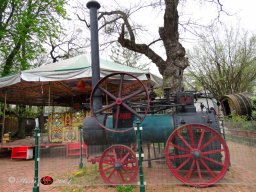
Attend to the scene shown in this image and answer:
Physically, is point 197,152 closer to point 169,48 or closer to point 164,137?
point 164,137

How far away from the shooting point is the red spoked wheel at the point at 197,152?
12.6ft

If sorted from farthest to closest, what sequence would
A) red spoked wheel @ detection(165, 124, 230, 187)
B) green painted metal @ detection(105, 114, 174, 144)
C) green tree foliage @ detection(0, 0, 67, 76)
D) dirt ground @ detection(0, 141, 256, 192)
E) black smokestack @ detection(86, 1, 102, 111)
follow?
green tree foliage @ detection(0, 0, 67, 76) < black smokestack @ detection(86, 1, 102, 111) < green painted metal @ detection(105, 114, 174, 144) < red spoked wheel @ detection(165, 124, 230, 187) < dirt ground @ detection(0, 141, 256, 192)

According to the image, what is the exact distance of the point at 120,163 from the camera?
3957 millimetres

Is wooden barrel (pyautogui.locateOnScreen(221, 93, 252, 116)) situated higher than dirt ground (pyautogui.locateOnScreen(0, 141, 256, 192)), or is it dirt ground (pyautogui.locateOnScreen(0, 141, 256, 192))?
wooden barrel (pyautogui.locateOnScreen(221, 93, 252, 116))

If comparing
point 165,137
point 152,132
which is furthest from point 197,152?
point 152,132

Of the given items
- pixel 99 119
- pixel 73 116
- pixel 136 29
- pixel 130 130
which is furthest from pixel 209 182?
pixel 136 29

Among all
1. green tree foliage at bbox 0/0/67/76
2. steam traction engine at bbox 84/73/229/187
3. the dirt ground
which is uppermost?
green tree foliage at bbox 0/0/67/76

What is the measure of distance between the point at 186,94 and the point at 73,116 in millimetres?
5932

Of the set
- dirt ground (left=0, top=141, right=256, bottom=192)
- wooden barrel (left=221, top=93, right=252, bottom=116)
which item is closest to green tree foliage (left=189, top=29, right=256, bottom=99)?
wooden barrel (left=221, top=93, right=252, bottom=116)

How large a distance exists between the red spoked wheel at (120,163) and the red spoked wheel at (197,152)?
66 cm

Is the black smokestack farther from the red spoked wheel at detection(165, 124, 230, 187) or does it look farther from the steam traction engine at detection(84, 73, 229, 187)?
the red spoked wheel at detection(165, 124, 230, 187)

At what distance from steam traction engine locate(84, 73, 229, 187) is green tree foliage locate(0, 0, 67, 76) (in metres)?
8.23

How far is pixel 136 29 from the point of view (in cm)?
1089

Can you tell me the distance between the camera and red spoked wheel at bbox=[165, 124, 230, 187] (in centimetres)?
383
